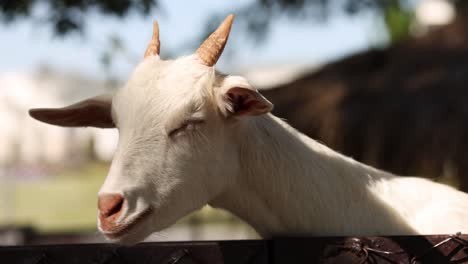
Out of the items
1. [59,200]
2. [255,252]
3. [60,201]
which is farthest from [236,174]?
[59,200]

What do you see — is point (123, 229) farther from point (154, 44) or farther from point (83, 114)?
point (154, 44)

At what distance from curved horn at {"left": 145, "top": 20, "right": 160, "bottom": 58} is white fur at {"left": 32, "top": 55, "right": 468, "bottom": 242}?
0.29 feet

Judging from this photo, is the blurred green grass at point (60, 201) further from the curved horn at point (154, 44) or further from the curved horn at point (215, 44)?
the curved horn at point (215, 44)

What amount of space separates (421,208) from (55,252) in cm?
152

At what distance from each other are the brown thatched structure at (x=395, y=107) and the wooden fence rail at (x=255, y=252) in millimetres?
4323

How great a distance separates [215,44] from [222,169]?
455mm

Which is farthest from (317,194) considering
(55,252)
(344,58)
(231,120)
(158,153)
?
(344,58)

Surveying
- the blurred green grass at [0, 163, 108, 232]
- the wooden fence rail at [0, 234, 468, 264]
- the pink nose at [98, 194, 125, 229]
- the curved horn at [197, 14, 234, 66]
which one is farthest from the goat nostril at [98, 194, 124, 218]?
the blurred green grass at [0, 163, 108, 232]

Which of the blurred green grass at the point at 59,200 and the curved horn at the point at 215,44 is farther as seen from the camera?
the blurred green grass at the point at 59,200

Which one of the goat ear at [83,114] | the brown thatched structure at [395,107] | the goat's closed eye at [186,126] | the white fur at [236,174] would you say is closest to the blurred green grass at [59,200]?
the brown thatched structure at [395,107]

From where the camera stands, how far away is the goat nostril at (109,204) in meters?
2.81

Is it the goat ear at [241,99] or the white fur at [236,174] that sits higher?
the goat ear at [241,99]

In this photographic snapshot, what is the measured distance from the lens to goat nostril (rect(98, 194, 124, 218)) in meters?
2.81

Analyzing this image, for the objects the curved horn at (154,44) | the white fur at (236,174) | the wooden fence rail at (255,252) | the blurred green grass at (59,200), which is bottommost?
the blurred green grass at (59,200)
